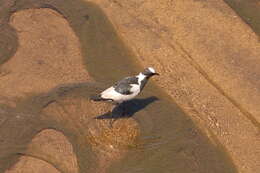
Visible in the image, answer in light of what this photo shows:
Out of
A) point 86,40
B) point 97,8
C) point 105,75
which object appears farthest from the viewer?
point 97,8

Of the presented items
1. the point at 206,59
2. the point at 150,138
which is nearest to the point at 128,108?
the point at 150,138

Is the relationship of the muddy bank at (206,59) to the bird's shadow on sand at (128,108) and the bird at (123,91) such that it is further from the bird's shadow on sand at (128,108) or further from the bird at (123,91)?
the bird at (123,91)

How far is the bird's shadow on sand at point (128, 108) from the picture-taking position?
11.5 m

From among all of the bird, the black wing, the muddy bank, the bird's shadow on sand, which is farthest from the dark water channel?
the black wing

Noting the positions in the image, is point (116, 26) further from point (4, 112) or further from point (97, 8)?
point (4, 112)

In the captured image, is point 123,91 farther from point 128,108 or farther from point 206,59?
point 206,59

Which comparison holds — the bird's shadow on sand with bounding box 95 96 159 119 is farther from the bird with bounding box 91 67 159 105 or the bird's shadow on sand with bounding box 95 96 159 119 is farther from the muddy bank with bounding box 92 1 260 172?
the muddy bank with bounding box 92 1 260 172

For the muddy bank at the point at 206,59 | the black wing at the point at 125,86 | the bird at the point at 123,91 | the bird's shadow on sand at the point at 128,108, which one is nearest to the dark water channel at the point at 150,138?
the bird's shadow on sand at the point at 128,108

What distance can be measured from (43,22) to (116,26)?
2.53 meters

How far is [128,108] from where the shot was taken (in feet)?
38.5

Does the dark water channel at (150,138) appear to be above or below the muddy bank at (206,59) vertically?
below

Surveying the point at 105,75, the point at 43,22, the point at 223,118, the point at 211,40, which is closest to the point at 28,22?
the point at 43,22

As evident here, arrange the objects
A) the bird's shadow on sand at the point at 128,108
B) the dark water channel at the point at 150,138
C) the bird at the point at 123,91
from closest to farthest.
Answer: the dark water channel at the point at 150,138 → the bird at the point at 123,91 → the bird's shadow on sand at the point at 128,108

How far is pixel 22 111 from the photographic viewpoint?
11.2m
